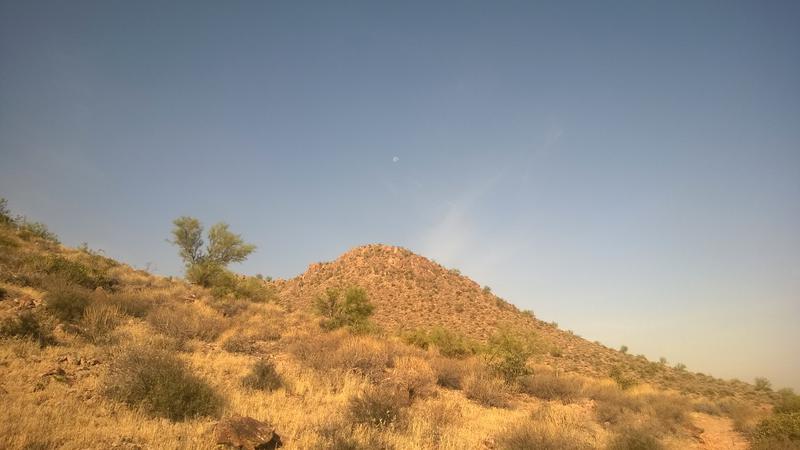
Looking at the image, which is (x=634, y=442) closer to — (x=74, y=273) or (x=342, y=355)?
(x=342, y=355)

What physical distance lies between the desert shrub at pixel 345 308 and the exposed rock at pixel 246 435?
15.3m

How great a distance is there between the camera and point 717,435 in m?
14.1

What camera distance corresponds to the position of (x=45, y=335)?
1005 cm

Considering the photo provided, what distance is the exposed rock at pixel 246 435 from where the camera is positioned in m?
6.70

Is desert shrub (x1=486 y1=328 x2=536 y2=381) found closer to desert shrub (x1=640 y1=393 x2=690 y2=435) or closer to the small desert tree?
desert shrub (x1=640 y1=393 x2=690 y2=435)

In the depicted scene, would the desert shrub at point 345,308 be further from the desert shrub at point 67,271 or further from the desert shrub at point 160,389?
the desert shrub at point 160,389

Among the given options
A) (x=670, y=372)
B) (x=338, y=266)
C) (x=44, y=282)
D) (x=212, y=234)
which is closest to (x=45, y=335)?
(x=44, y=282)

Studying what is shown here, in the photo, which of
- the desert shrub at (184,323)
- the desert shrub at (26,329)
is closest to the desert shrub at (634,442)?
the desert shrub at (184,323)

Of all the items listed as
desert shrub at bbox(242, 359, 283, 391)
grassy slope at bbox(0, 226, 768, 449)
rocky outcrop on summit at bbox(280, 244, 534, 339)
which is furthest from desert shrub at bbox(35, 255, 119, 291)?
rocky outcrop on summit at bbox(280, 244, 534, 339)

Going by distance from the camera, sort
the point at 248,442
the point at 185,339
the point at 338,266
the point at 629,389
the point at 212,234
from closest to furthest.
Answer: the point at 248,442 < the point at 185,339 < the point at 629,389 < the point at 212,234 < the point at 338,266

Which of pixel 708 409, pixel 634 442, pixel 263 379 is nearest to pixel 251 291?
pixel 263 379

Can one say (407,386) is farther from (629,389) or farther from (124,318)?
(629,389)

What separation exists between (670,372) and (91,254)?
47.1 m

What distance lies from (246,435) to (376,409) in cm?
307
